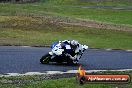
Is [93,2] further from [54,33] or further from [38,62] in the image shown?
[38,62]

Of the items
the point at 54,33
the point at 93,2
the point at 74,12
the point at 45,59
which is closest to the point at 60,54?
the point at 45,59

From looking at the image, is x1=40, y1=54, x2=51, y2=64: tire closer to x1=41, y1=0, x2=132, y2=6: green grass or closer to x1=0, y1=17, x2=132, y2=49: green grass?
x1=0, y1=17, x2=132, y2=49: green grass

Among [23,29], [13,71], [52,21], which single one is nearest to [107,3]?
[52,21]

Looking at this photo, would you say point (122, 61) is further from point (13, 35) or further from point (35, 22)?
point (35, 22)

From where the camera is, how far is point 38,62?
1897cm

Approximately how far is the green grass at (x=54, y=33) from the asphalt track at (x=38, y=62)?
5.43 meters

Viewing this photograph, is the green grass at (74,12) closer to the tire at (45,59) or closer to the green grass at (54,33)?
the green grass at (54,33)

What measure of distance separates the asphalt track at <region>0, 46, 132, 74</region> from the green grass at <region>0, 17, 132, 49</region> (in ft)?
17.8

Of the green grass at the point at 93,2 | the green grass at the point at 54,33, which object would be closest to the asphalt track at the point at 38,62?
the green grass at the point at 54,33

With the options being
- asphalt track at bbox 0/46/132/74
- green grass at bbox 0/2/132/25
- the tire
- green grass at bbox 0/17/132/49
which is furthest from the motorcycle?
green grass at bbox 0/2/132/25

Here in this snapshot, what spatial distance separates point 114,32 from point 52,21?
6.03 m

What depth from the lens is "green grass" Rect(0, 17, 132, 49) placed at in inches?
1211

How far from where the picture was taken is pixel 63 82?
1329 cm

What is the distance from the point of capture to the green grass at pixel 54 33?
101 ft
